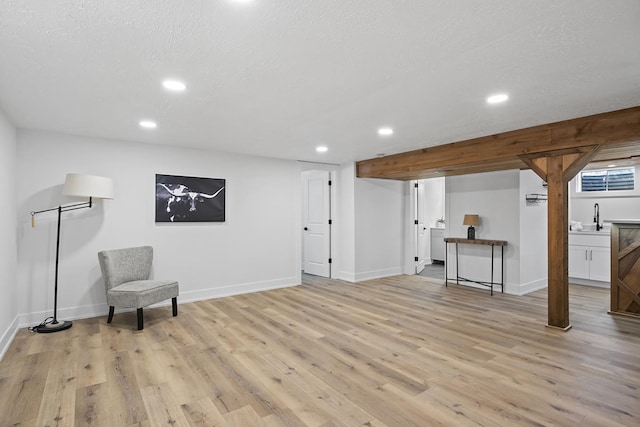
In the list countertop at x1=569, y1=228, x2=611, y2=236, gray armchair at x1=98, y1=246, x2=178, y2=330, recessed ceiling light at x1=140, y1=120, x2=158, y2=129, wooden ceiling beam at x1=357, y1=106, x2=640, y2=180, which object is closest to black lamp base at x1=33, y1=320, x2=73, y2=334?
gray armchair at x1=98, y1=246, x2=178, y2=330

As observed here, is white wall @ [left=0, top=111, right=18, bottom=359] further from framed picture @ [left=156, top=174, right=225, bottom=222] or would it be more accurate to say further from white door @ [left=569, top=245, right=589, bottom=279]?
white door @ [left=569, top=245, right=589, bottom=279]

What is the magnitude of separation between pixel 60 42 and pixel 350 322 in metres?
3.53

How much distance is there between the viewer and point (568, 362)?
9.34 ft

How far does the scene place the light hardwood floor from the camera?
212cm

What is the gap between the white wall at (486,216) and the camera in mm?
5391

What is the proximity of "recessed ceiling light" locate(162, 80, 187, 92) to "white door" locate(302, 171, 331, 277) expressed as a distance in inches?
171

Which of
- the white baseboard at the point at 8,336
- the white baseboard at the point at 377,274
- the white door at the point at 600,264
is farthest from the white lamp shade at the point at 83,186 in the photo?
the white door at the point at 600,264

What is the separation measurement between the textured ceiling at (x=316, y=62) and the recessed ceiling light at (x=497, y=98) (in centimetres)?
11

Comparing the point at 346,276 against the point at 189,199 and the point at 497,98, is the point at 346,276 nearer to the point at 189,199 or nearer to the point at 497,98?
the point at 189,199

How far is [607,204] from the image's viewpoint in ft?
20.0

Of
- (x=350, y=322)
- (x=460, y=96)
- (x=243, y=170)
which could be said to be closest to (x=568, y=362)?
(x=350, y=322)

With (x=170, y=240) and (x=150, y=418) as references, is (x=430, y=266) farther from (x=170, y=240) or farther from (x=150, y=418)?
(x=150, y=418)

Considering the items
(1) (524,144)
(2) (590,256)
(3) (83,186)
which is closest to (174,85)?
(3) (83,186)

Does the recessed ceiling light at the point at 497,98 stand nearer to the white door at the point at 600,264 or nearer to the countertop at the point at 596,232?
the countertop at the point at 596,232
